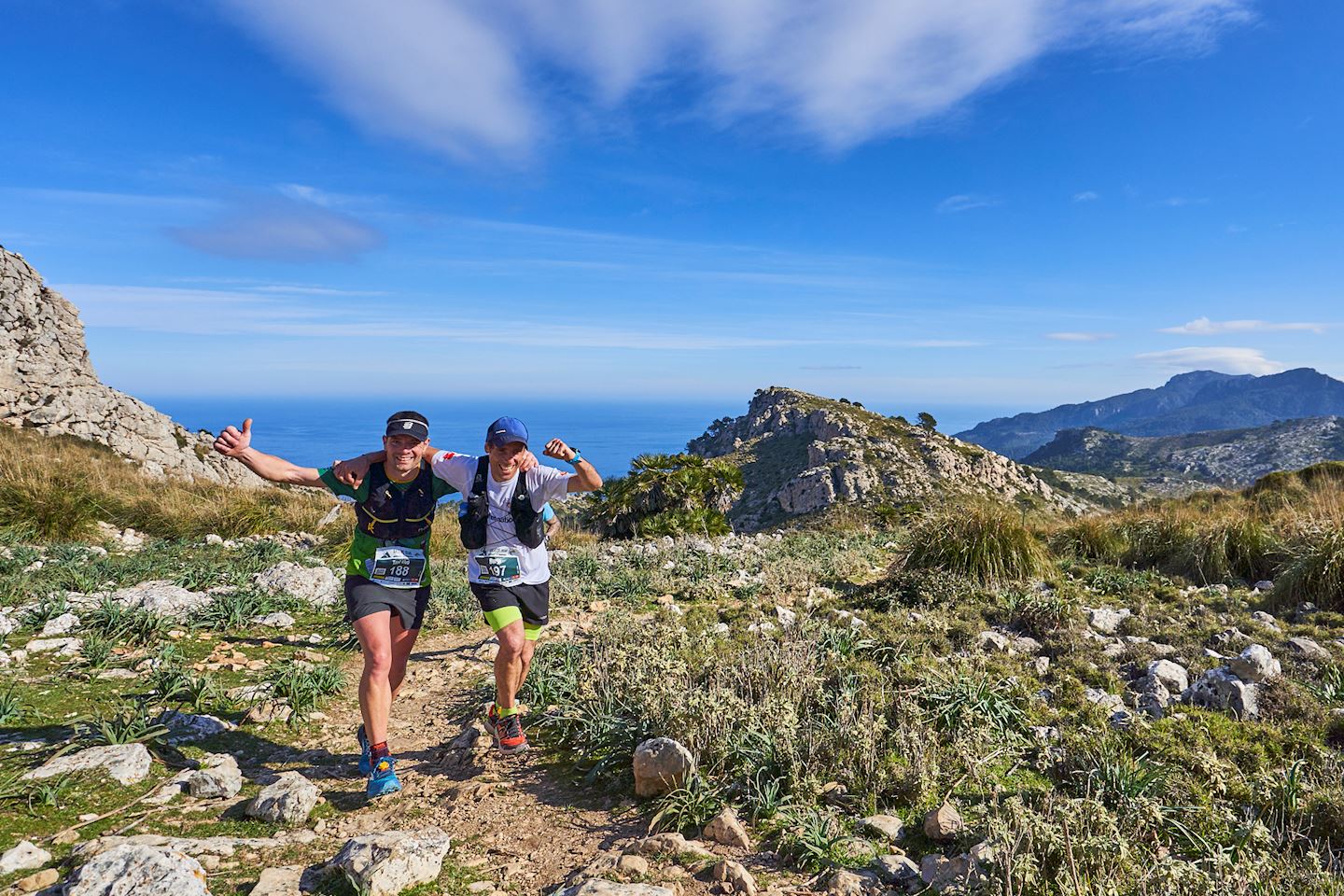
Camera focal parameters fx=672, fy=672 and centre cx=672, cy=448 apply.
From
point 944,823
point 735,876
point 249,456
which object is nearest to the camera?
point 735,876

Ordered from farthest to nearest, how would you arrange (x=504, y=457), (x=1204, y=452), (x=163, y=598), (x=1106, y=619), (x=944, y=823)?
(x=1204, y=452)
(x=163, y=598)
(x=1106, y=619)
(x=504, y=457)
(x=944, y=823)

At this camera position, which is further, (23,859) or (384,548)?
(384,548)

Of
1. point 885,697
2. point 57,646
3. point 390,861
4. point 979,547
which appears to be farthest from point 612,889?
point 979,547

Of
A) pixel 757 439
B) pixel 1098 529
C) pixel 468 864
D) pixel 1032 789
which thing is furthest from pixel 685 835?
pixel 757 439

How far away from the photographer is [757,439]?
84.2m

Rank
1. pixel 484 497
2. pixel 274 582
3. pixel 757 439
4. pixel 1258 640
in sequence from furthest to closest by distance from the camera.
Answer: pixel 757 439, pixel 274 582, pixel 1258 640, pixel 484 497

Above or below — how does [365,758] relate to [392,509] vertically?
below

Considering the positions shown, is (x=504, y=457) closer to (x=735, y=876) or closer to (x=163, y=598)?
(x=735, y=876)

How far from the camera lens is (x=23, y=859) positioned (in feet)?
9.22

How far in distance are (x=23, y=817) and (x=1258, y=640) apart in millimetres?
8548

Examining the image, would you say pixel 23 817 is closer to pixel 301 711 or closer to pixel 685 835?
pixel 301 711

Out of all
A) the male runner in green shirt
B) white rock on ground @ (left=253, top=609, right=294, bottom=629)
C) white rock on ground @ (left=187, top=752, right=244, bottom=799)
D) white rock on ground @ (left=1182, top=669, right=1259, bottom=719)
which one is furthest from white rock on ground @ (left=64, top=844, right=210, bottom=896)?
white rock on ground @ (left=1182, top=669, right=1259, bottom=719)

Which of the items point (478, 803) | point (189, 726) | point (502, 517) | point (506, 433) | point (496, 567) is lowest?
point (478, 803)

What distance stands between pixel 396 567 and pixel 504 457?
91 cm
